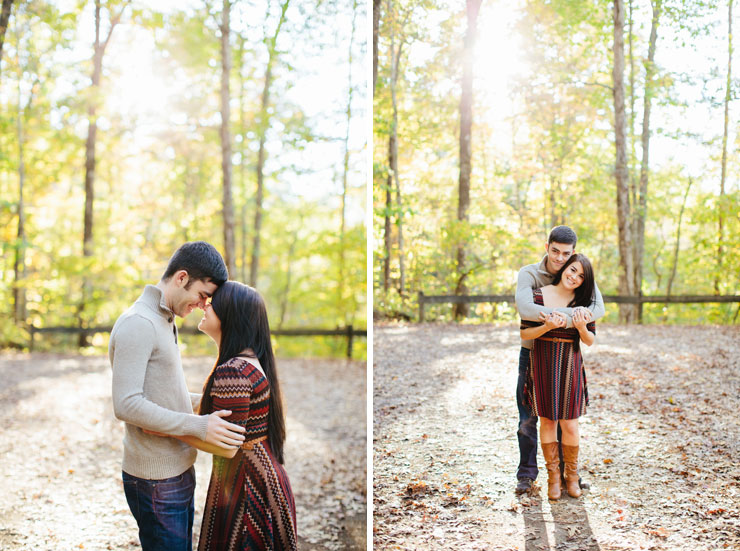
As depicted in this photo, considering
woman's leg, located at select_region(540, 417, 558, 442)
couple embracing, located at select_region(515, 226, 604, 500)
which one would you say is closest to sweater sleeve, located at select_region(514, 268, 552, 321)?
couple embracing, located at select_region(515, 226, 604, 500)

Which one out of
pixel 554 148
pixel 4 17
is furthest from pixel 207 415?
pixel 4 17

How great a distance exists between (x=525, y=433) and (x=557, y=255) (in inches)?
30.2

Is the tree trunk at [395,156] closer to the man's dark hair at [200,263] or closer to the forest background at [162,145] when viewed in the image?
the man's dark hair at [200,263]

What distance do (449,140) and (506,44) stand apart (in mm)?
511

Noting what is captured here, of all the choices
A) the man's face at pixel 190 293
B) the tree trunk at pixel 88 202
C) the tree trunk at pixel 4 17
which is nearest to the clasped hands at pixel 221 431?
the man's face at pixel 190 293

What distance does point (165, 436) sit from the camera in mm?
1801

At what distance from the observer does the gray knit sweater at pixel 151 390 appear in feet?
5.38

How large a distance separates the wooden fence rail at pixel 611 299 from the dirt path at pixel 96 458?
1.59 m

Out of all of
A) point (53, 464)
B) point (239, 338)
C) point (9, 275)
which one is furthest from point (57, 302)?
point (239, 338)

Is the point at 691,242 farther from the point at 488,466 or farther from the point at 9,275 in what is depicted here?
the point at 9,275

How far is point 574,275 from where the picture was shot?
7.55ft

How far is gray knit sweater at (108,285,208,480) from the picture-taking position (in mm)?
1639

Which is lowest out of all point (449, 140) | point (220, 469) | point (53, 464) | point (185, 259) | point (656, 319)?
point (53, 464)

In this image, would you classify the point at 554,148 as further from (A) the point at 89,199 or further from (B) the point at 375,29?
(A) the point at 89,199
